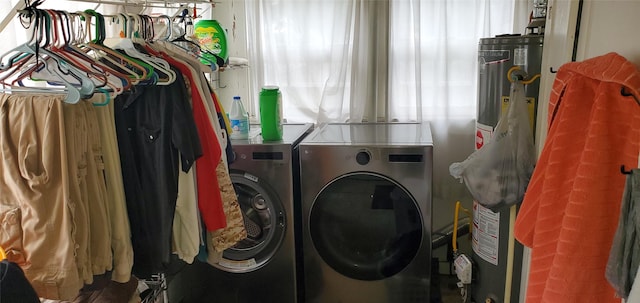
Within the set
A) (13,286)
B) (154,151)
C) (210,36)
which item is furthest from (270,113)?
(13,286)

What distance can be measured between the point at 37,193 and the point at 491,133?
1655 millimetres

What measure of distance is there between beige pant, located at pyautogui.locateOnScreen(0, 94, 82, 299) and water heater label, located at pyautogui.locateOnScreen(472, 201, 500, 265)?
1.60 meters

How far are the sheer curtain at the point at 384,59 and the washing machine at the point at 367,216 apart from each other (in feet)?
1.08

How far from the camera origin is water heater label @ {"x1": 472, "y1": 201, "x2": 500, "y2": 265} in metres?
2.06

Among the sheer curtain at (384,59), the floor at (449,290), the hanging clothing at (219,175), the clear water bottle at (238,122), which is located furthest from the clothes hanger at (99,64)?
the floor at (449,290)

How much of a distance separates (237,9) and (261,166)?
3.41ft

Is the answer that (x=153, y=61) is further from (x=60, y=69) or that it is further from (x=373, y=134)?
(x=373, y=134)

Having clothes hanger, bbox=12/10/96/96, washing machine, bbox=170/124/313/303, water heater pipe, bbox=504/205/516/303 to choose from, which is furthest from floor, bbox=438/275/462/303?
clothes hanger, bbox=12/10/96/96

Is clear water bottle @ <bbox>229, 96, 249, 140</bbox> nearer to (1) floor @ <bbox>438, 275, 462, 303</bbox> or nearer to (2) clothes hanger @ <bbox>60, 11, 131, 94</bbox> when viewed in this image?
(2) clothes hanger @ <bbox>60, 11, 131, 94</bbox>

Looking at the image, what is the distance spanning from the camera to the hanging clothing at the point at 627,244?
79 centimetres

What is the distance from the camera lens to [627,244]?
813 millimetres

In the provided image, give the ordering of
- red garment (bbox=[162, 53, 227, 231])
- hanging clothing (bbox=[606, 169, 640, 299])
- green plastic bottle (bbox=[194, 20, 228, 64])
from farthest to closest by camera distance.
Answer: green plastic bottle (bbox=[194, 20, 228, 64]) → red garment (bbox=[162, 53, 227, 231]) → hanging clothing (bbox=[606, 169, 640, 299])

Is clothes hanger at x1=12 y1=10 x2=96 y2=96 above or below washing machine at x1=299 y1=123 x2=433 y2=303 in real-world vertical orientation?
above

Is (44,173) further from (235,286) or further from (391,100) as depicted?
(391,100)
